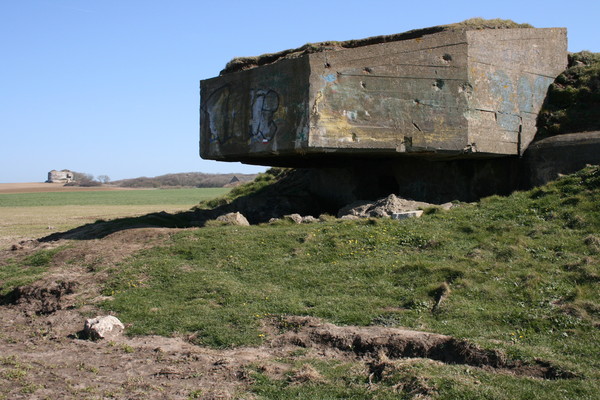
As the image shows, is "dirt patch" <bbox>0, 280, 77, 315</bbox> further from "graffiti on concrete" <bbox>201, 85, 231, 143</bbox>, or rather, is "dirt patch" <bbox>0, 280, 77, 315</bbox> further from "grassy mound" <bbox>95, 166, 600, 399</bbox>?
"graffiti on concrete" <bbox>201, 85, 231, 143</bbox>

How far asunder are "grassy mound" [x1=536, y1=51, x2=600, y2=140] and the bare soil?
27.4 feet

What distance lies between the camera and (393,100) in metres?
12.2

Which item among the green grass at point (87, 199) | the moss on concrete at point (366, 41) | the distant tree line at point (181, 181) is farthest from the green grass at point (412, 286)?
the distant tree line at point (181, 181)

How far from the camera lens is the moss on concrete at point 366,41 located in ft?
43.8

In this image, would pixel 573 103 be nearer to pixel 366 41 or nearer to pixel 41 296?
pixel 366 41

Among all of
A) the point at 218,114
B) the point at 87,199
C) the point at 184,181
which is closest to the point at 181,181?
the point at 184,181

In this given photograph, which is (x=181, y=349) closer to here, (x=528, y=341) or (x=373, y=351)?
(x=373, y=351)

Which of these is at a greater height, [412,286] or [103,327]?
[412,286]

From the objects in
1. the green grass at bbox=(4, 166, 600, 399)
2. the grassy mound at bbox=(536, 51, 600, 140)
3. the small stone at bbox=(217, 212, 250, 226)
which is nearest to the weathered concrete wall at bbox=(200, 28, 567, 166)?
the grassy mound at bbox=(536, 51, 600, 140)

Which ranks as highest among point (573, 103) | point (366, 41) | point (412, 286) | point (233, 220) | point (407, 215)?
point (366, 41)

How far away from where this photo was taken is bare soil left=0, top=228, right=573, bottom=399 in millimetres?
6074

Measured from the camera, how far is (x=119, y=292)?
9.34 meters

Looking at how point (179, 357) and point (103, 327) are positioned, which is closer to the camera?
point (179, 357)

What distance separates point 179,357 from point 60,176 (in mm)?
114237
